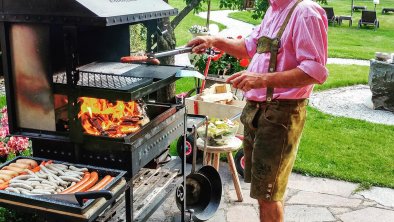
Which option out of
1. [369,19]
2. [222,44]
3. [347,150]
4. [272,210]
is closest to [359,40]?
[369,19]

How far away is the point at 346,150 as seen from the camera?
21.7ft

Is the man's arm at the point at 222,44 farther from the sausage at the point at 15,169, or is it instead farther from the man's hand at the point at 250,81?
the sausage at the point at 15,169

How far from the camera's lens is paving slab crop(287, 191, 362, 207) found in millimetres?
4969

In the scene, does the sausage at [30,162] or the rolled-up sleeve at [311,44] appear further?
the sausage at [30,162]

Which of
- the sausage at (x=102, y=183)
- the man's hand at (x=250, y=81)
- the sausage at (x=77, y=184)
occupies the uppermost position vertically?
→ the man's hand at (x=250, y=81)

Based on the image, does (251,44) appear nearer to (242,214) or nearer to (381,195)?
(242,214)

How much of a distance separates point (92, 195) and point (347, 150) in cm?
485

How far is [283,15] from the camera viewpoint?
3.13 metres

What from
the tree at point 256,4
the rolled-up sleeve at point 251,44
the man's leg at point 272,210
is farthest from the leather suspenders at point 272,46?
the tree at point 256,4

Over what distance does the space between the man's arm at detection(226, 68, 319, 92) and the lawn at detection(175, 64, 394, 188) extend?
9.80 feet

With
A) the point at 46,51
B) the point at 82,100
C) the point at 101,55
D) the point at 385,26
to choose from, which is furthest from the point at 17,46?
the point at 385,26

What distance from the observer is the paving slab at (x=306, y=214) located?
182 inches

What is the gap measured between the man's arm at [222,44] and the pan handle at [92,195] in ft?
5.50

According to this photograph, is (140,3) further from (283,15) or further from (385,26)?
(385,26)
